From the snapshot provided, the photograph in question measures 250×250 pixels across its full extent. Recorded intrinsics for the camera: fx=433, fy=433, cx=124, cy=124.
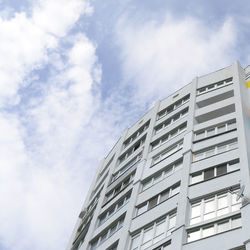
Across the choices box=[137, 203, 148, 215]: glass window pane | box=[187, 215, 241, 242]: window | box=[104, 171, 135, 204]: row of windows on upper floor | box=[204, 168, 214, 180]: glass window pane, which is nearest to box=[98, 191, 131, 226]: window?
box=[104, 171, 135, 204]: row of windows on upper floor

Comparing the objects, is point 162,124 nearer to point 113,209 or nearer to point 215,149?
point 215,149

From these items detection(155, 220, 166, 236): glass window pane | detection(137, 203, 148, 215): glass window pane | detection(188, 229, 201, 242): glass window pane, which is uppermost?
detection(137, 203, 148, 215): glass window pane

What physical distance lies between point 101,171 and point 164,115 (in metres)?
8.91

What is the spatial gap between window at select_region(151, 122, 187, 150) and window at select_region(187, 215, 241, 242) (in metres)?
12.5

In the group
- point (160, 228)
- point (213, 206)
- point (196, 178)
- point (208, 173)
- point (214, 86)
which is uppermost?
point (214, 86)

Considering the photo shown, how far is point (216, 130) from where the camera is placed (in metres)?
29.9

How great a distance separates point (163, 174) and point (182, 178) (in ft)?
10.7

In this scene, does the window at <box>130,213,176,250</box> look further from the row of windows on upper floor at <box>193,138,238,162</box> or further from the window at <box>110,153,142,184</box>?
→ the window at <box>110,153,142,184</box>

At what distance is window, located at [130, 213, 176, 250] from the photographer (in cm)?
2283

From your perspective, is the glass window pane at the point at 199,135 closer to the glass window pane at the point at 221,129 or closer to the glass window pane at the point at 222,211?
the glass window pane at the point at 221,129

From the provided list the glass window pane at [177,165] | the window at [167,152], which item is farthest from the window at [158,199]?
the window at [167,152]

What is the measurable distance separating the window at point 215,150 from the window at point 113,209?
18.0 feet

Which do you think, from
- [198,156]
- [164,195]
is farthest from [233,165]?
[164,195]

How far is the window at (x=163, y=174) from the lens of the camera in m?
28.2
